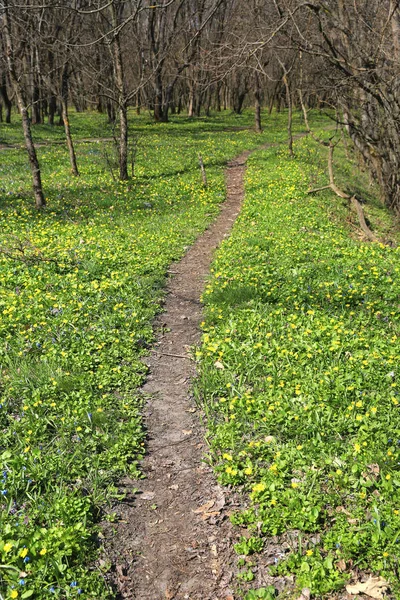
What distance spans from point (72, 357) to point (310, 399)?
313 centimetres

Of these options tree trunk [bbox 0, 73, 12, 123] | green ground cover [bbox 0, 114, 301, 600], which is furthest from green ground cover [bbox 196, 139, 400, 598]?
tree trunk [bbox 0, 73, 12, 123]

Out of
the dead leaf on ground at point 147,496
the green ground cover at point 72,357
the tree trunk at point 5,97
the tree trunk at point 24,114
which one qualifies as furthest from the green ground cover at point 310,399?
the tree trunk at point 5,97

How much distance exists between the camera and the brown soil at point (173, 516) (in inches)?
153

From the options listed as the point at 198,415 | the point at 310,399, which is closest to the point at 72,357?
the point at 198,415

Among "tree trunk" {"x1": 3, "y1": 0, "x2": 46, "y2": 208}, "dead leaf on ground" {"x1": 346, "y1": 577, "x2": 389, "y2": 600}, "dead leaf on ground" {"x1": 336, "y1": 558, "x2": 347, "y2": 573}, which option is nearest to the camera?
"dead leaf on ground" {"x1": 346, "y1": 577, "x2": 389, "y2": 600}

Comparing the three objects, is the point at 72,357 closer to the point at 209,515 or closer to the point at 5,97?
the point at 209,515

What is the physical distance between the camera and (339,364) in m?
5.92

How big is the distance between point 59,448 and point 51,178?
50.0 feet

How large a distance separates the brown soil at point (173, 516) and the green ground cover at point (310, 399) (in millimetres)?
198

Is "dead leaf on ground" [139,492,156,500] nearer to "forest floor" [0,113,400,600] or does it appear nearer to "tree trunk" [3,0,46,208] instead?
"forest floor" [0,113,400,600]

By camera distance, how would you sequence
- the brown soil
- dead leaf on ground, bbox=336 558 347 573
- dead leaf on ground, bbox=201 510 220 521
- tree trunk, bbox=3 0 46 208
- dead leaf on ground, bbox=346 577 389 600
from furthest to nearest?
1. tree trunk, bbox=3 0 46 208
2. dead leaf on ground, bbox=201 510 220 521
3. the brown soil
4. dead leaf on ground, bbox=336 558 347 573
5. dead leaf on ground, bbox=346 577 389 600

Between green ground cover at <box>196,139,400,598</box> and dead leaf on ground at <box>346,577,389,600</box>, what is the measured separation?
0.07 m

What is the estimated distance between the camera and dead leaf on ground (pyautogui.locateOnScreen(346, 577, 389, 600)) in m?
3.51

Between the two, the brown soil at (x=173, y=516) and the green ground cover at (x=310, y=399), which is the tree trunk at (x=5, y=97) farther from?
the brown soil at (x=173, y=516)
